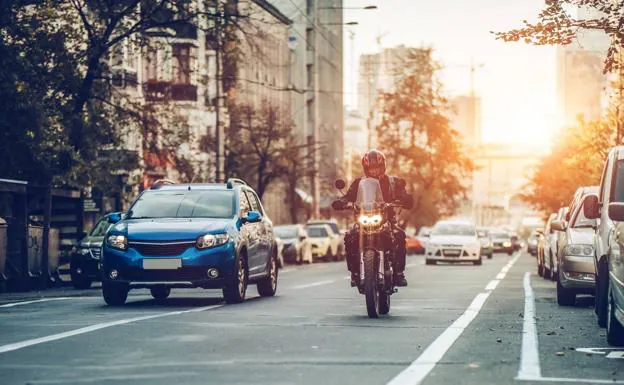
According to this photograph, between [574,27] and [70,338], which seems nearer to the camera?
[70,338]

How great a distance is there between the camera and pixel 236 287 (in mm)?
20406

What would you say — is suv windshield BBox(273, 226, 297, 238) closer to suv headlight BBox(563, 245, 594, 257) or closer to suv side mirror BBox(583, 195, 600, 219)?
suv headlight BBox(563, 245, 594, 257)

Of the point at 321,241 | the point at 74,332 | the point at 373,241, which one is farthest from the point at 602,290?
the point at 321,241

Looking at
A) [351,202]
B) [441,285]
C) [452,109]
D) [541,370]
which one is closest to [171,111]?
[441,285]

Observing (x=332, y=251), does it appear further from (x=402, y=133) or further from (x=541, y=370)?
(x=541, y=370)

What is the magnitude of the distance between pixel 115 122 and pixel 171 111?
1.78 m

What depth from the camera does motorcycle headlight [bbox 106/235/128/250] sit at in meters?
20.0

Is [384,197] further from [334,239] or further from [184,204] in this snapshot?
[334,239]

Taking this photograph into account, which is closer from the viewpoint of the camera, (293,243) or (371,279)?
(371,279)

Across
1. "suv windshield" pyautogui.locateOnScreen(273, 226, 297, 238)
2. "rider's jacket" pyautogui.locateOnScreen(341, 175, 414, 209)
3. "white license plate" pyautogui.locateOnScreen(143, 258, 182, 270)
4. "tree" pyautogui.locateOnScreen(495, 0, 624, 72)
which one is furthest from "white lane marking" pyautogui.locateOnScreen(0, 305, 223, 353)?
"suv windshield" pyautogui.locateOnScreen(273, 226, 297, 238)

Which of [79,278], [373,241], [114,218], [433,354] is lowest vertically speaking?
[79,278]

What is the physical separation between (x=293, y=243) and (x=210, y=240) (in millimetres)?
35682

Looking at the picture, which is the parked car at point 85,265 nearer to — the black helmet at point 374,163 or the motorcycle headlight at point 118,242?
the motorcycle headlight at point 118,242

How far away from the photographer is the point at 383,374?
10742mm
